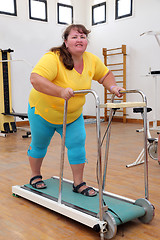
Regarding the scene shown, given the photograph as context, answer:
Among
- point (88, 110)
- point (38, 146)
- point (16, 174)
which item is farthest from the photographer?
point (88, 110)

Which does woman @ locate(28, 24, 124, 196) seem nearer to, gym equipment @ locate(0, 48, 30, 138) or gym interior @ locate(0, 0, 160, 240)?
gym interior @ locate(0, 0, 160, 240)

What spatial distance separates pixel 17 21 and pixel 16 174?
510cm

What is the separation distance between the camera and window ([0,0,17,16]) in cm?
671

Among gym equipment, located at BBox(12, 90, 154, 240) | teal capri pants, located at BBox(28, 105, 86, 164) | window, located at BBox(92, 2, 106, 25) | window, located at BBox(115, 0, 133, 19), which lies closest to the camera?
gym equipment, located at BBox(12, 90, 154, 240)

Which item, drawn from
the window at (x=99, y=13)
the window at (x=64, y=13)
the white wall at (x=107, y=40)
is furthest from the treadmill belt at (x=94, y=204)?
the window at (x=99, y=13)

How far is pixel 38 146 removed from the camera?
218cm

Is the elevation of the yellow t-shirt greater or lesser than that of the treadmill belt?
greater

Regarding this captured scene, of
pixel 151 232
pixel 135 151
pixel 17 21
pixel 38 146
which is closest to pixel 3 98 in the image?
pixel 17 21

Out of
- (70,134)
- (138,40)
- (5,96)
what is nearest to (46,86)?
(70,134)

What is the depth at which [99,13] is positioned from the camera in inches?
316

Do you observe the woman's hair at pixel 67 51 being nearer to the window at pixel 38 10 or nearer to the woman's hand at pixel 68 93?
the woman's hand at pixel 68 93

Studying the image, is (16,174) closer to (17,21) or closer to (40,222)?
(40,222)

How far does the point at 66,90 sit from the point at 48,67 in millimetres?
240

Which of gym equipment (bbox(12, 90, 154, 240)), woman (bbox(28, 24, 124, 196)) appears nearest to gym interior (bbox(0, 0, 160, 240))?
gym equipment (bbox(12, 90, 154, 240))
